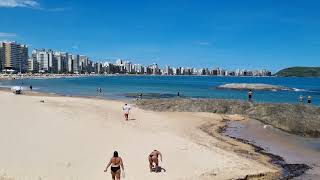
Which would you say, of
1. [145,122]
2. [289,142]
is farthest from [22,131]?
[289,142]

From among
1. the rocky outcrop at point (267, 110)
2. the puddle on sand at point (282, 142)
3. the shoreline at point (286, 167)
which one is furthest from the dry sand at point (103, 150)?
the rocky outcrop at point (267, 110)

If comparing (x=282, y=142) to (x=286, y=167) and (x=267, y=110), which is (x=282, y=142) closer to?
(x=286, y=167)

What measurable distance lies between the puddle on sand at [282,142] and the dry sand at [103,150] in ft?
6.25

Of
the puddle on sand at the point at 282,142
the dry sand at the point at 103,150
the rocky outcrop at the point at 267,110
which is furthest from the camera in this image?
the rocky outcrop at the point at 267,110

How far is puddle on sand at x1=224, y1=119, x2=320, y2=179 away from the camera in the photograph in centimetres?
2452

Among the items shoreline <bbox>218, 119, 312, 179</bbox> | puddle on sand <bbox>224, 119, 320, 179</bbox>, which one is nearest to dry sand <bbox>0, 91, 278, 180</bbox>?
shoreline <bbox>218, 119, 312, 179</bbox>

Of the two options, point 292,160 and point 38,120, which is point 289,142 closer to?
point 292,160

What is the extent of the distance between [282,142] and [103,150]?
14398mm

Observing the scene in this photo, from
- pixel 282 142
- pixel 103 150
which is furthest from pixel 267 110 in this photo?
pixel 103 150

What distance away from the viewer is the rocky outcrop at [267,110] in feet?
126

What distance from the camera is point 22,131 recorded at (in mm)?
26188

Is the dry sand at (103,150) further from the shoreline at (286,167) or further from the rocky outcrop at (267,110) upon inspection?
Answer: the rocky outcrop at (267,110)

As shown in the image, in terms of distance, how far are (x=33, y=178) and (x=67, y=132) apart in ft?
33.7

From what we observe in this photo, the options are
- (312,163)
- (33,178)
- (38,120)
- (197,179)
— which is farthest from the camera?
(38,120)
